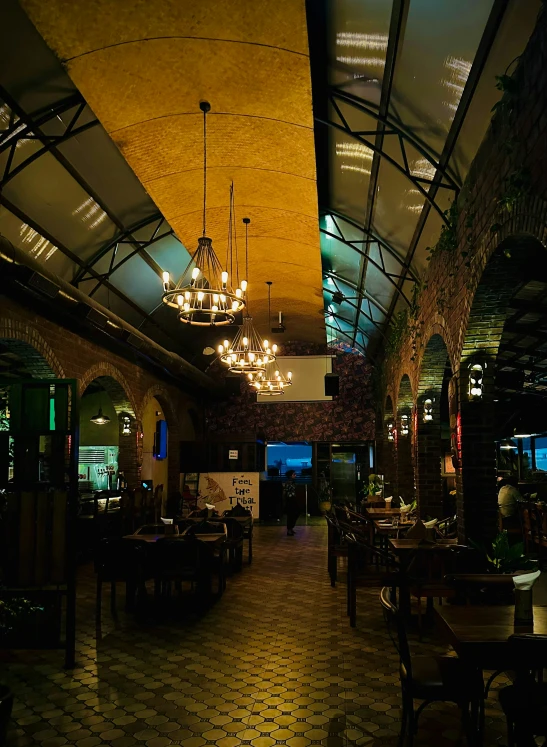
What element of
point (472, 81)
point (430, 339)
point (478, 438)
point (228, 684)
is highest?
point (472, 81)

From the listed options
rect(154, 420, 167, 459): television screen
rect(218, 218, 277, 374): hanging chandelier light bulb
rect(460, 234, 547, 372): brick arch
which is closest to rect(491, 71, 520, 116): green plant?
rect(460, 234, 547, 372): brick arch

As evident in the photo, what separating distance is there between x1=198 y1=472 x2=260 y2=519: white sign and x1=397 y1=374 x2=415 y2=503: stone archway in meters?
3.76

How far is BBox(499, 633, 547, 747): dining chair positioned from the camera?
255 centimetres

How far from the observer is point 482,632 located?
10.2 ft

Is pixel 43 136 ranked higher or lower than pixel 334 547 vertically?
higher

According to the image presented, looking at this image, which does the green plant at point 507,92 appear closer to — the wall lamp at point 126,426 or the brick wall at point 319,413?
the wall lamp at point 126,426

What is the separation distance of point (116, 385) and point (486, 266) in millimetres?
8733

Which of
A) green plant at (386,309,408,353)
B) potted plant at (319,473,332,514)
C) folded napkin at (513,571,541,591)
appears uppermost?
green plant at (386,309,408,353)

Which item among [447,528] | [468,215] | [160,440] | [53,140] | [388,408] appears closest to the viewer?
[468,215]

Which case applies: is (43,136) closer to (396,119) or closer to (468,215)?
(396,119)

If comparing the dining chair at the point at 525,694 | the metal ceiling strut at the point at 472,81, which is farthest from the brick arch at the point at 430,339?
the dining chair at the point at 525,694

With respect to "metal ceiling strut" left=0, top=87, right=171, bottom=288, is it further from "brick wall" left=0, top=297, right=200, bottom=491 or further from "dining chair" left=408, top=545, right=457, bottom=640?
"dining chair" left=408, top=545, right=457, bottom=640

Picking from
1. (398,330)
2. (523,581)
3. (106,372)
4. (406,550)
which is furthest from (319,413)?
(523,581)

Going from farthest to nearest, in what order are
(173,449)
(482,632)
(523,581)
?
(173,449) < (523,581) < (482,632)
